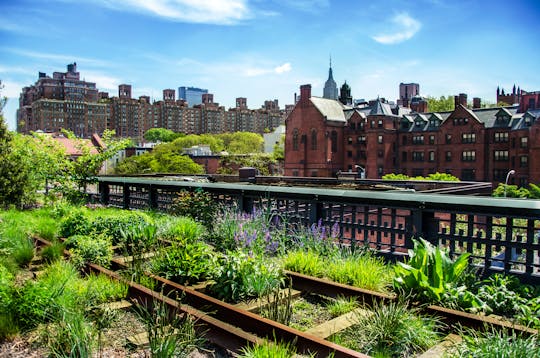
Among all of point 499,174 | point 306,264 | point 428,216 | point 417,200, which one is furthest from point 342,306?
point 499,174

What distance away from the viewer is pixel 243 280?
5.27 m

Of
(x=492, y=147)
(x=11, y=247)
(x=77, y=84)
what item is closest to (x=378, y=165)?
(x=492, y=147)

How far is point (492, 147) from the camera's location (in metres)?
63.2

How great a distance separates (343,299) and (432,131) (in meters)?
70.4

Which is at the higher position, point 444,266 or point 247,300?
point 444,266

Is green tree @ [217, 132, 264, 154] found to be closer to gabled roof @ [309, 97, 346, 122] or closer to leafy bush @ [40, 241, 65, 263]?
gabled roof @ [309, 97, 346, 122]

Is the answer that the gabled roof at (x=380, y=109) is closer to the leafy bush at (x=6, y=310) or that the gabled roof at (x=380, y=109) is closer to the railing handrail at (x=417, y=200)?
the railing handrail at (x=417, y=200)

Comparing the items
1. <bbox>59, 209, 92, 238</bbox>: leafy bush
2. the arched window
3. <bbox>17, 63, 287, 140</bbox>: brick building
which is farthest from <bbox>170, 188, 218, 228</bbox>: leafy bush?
<bbox>17, 63, 287, 140</bbox>: brick building

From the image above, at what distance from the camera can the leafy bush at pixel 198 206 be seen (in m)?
9.84

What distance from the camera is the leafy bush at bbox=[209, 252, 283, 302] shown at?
205 inches

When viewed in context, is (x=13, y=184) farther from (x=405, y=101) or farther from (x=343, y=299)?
(x=405, y=101)

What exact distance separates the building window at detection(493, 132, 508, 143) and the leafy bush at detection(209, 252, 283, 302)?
216 ft

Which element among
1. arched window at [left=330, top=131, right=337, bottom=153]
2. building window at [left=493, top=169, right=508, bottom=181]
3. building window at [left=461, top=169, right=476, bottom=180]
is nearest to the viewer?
building window at [left=493, top=169, right=508, bottom=181]

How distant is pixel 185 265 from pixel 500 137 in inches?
2622
